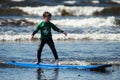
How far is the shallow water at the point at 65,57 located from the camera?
43.6 ft

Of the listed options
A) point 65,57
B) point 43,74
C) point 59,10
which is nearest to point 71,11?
point 59,10

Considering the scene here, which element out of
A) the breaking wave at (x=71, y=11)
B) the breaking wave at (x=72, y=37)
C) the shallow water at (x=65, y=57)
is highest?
the shallow water at (x=65, y=57)

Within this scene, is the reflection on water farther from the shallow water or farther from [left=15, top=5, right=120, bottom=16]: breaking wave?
[left=15, top=5, right=120, bottom=16]: breaking wave

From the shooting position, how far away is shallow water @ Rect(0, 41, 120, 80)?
13289 mm

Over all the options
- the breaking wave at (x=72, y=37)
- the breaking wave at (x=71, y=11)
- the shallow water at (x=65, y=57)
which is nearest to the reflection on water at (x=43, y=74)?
the shallow water at (x=65, y=57)

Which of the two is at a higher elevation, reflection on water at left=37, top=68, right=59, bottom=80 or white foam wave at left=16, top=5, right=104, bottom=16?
reflection on water at left=37, top=68, right=59, bottom=80

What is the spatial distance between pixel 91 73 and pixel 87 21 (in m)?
16.6

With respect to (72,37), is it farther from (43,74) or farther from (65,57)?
(43,74)

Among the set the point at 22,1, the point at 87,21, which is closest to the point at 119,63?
the point at 87,21

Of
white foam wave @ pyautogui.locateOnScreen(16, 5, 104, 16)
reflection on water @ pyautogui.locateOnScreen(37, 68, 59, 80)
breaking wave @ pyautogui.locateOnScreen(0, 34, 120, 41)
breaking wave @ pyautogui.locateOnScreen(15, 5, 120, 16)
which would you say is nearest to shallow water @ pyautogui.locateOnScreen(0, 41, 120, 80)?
reflection on water @ pyautogui.locateOnScreen(37, 68, 59, 80)

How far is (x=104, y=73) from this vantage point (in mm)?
13781

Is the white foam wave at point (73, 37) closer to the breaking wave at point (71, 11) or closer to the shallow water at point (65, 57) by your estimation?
the shallow water at point (65, 57)

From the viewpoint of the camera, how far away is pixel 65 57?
54.7ft

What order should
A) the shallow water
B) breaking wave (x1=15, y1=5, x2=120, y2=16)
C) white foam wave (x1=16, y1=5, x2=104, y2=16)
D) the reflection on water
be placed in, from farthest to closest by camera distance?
white foam wave (x1=16, y1=5, x2=104, y2=16), breaking wave (x1=15, y1=5, x2=120, y2=16), the shallow water, the reflection on water
